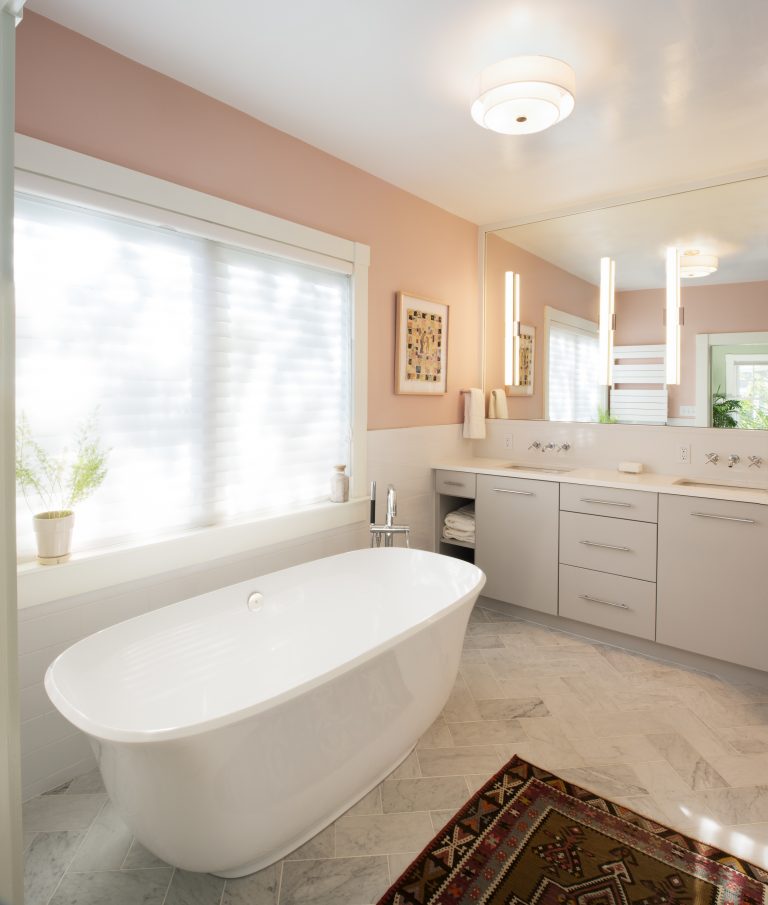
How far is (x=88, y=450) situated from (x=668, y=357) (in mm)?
2967

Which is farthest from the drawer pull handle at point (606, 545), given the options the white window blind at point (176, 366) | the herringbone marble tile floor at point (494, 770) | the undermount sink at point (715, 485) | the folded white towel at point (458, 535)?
the white window blind at point (176, 366)

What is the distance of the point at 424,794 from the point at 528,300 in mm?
2977

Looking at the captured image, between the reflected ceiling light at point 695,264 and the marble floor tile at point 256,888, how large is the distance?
329cm

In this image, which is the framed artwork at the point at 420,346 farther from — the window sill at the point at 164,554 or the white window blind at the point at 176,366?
the window sill at the point at 164,554

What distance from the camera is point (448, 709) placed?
8.28 feet

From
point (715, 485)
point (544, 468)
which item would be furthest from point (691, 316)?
point (544, 468)

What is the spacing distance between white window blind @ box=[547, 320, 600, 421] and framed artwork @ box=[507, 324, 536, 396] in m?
0.12

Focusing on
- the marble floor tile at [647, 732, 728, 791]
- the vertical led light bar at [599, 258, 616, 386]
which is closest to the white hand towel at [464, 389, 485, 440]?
the vertical led light bar at [599, 258, 616, 386]

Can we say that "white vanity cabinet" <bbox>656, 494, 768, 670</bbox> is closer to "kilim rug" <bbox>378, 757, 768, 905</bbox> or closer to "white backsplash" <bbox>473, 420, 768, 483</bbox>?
"white backsplash" <bbox>473, 420, 768, 483</bbox>

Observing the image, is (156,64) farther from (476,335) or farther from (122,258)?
(476,335)

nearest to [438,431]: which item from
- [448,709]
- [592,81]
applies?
[448,709]

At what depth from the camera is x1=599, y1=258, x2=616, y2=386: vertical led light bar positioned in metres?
3.48

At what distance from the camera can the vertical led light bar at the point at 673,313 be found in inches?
A: 127

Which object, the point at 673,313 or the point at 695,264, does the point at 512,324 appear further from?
the point at 695,264
